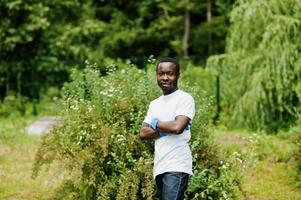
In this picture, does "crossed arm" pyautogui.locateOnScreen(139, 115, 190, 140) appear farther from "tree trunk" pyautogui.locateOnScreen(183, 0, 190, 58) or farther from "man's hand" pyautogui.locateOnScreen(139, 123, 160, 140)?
"tree trunk" pyautogui.locateOnScreen(183, 0, 190, 58)

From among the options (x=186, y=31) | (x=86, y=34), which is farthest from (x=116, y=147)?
(x=186, y=31)

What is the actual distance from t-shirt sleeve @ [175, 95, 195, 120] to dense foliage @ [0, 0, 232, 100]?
43.2ft

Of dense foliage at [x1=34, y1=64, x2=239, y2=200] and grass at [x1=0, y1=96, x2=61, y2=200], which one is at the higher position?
dense foliage at [x1=34, y1=64, x2=239, y2=200]

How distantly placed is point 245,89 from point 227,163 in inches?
292

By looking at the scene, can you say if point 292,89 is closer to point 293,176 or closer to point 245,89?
point 245,89

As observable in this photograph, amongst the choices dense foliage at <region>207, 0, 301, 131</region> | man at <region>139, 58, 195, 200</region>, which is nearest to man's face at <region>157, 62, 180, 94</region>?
man at <region>139, 58, 195, 200</region>

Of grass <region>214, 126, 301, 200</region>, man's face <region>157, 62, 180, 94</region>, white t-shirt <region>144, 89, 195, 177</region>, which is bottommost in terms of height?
grass <region>214, 126, 301, 200</region>

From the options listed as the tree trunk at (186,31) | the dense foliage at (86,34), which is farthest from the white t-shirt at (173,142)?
the tree trunk at (186,31)

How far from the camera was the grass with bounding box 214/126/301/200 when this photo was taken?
7.60 meters

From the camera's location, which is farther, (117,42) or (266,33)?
(117,42)

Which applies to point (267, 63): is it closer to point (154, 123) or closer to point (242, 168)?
point (242, 168)

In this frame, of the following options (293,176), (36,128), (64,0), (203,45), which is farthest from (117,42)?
(293,176)

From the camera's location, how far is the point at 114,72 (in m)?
7.11

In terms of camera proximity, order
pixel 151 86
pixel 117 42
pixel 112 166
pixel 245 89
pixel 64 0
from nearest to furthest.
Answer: pixel 112 166, pixel 151 86, pixel 245 89, pixel 64 0, pixel 117 42
